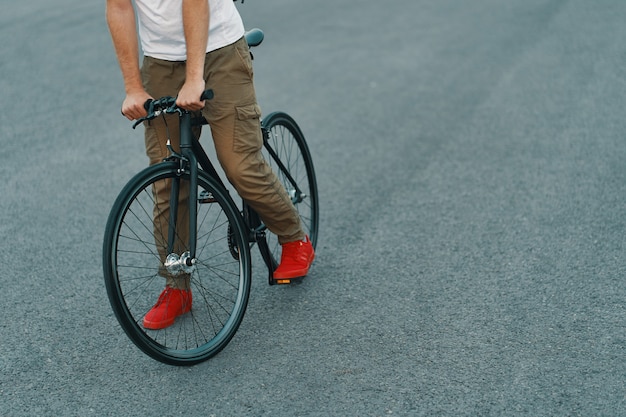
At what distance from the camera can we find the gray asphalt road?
3641 mm

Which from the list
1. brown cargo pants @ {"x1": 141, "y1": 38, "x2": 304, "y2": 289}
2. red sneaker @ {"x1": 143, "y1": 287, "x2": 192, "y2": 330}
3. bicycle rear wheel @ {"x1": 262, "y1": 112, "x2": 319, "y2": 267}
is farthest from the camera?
bicycle rear wheel @ {"x1": 262, "y1": 112, "x2": 319, "y2": 267}

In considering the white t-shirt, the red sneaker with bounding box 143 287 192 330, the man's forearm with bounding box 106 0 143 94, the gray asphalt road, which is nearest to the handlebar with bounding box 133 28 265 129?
the man's forearm with bounding box 106 0 143 94

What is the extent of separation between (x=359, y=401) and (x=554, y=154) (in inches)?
138

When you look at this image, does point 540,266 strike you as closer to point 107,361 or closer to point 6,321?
point 107,361

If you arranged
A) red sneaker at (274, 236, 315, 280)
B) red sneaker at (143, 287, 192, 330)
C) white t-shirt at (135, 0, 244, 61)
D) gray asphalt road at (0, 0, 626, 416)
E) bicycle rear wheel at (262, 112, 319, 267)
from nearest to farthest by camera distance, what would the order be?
gray asphalt road at (0, 0, 626, 416)
white t-shirt at (135, 0, 244, 61)
red sneaker at (143, 287, 192, 330)
red sneaker at (274, 236, 315, 280)
bicycle rear wheel at (262, 112, 319, 267)

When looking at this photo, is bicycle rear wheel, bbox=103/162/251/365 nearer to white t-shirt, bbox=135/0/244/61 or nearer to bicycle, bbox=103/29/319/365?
bicycle, bbox=103/29/319/365

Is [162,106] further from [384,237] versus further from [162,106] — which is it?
[384,237]

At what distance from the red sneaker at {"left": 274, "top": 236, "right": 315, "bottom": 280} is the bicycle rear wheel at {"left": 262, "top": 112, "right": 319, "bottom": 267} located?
2.8 inches

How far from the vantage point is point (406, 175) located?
623 centimetres

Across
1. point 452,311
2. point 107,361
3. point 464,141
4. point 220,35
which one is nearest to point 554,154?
point 464,141

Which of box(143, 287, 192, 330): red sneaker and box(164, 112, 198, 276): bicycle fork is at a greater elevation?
box(164, 112, 198, 276): bicycle fork

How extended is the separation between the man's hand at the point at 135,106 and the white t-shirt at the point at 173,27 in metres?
0.26

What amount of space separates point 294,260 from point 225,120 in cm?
91

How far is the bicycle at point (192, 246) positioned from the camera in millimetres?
3562
